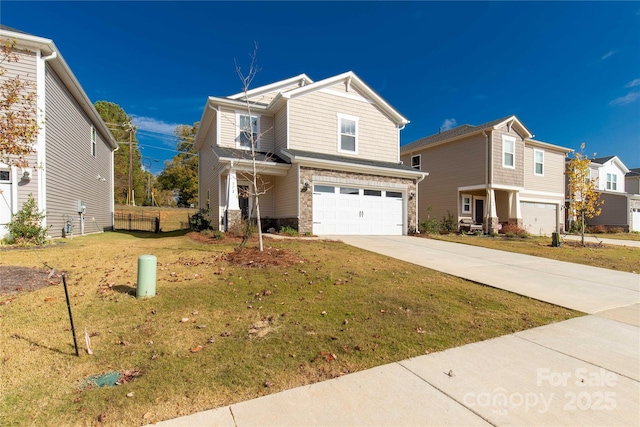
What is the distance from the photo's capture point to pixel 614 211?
26.7 metres

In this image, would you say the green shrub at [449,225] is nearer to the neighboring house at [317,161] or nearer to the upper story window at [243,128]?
the neighboring house at [317,161]

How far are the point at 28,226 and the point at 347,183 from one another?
11312mm

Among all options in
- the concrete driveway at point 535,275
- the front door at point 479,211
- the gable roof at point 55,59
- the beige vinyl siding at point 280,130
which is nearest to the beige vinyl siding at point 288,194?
the beige vinyl siding at point 280,130

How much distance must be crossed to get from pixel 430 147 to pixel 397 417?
71.5ft

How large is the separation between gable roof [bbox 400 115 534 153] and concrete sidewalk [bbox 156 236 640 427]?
55.5ft

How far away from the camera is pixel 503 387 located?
2.73 m

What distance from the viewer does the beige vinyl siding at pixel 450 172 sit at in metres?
19.2

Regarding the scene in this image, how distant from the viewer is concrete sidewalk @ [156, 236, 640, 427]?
2314mm

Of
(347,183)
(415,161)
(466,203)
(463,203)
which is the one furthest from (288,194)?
(415,161)

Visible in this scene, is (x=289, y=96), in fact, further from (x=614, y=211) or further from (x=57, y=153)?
(x=614, y=211)

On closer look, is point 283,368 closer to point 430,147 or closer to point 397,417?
point 397,417

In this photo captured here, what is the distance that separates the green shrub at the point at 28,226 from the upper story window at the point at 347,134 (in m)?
11.9

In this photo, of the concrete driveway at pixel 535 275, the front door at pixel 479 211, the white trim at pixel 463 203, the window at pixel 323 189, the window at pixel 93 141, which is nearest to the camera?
the concrete driveway at pixel 535 275

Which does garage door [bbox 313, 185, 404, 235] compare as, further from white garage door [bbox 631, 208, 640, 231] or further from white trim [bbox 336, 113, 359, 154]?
white garage door [bbox 631, 208, 640, 231]
